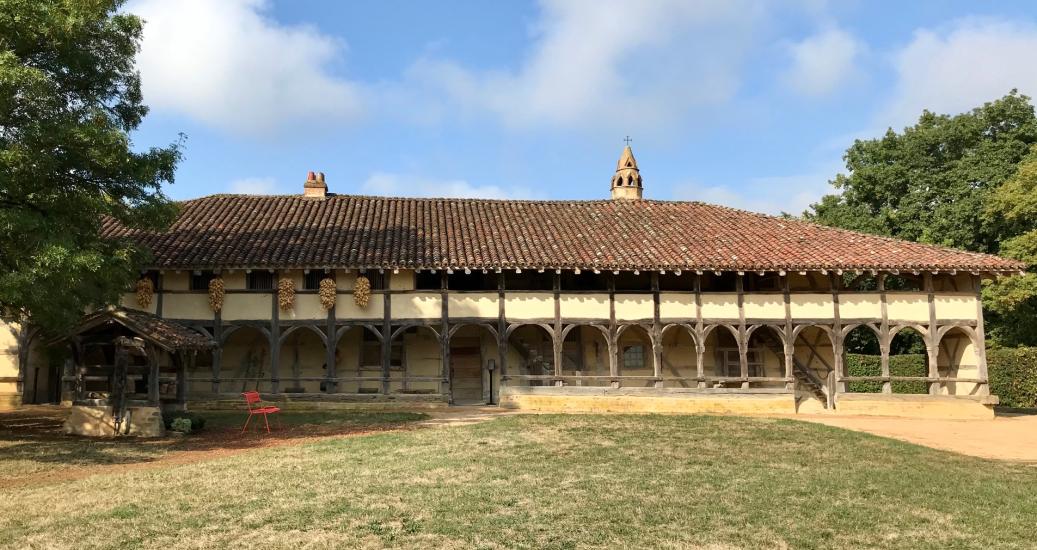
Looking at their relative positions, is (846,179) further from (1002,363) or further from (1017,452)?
(1017,452)

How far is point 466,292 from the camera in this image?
71.4 feet

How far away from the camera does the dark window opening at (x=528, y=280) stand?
22.4 meters

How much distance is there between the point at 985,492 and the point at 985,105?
28.3 metres

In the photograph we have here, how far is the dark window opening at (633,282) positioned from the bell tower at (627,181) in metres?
7.01

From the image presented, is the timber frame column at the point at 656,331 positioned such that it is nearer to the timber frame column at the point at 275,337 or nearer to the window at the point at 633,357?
the window at the point at 633,357

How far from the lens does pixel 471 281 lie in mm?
22359

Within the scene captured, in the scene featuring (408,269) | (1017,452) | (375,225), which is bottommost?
(1017,452)

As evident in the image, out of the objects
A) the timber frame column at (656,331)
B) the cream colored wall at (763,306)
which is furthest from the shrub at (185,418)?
the cream colored wall at (763,306)

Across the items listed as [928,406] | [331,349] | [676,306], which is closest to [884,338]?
[928,406]

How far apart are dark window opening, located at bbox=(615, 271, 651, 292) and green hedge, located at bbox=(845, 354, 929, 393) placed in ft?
30.9

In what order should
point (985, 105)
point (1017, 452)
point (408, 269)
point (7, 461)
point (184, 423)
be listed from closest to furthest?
point (7, 461), point (1017, 452), point (184, 423), point (408, 269), point (985, 105)

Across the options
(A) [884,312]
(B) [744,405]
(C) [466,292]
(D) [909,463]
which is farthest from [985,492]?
(C) [466,292]

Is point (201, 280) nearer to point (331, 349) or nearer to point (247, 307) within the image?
point (247, 307)

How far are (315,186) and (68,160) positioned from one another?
559 inches
